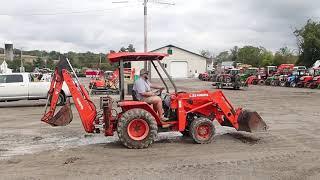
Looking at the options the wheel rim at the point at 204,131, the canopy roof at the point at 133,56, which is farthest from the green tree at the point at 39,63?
the wheel rim at the point at 204,131

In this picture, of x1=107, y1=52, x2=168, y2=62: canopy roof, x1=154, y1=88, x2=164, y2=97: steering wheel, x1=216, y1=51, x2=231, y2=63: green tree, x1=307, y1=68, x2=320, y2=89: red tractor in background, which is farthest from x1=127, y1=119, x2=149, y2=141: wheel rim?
x1=216, y1=51, x2=231, y2=63: green tree

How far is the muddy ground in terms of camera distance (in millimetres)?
8258

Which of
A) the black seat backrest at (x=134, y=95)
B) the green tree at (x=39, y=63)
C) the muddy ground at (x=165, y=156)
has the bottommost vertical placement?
the muddy ground at (x=165, y=156)

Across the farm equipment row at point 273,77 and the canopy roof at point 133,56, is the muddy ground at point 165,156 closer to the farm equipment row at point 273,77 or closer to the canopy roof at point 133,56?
the canopy roof at point 133,56

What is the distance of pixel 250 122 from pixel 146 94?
2.57 m

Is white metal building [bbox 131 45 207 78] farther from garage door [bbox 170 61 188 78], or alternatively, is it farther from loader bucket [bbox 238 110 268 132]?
loader bucket [bbox 238 110 268 132]

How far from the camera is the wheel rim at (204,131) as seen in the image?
11078 millimetres

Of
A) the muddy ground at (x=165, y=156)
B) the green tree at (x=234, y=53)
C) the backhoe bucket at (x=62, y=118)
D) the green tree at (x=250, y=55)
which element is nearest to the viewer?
the muddy ground at (x=165, y=156)

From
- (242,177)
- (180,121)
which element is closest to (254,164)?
(242,177)

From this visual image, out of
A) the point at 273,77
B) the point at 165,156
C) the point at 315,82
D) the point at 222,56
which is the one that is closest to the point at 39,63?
the point at 273,77

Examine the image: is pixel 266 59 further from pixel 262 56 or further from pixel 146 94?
pixel 146 94

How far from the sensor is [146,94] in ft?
35.9

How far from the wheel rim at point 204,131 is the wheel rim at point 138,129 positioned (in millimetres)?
1287

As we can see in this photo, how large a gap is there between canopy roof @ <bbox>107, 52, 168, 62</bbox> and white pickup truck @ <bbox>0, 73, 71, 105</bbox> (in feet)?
44.3
